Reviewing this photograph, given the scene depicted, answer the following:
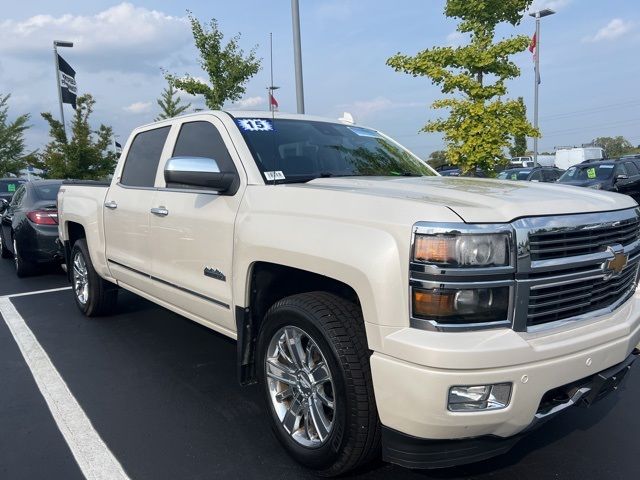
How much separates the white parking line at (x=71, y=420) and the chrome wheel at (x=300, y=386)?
2.93ft

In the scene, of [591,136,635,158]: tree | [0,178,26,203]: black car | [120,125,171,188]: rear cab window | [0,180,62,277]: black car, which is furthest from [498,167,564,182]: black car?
[591,136,635,158]: tree

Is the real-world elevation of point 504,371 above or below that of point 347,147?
below

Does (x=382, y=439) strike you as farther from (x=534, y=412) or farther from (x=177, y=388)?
(x=177, y=388)

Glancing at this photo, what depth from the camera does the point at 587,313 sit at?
2.61 meters

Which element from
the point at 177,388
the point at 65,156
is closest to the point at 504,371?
the point at 177,388

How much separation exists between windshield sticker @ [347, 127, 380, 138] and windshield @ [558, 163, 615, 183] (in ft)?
41.6

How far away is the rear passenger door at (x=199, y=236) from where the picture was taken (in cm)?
341

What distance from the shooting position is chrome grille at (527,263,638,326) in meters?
2.36

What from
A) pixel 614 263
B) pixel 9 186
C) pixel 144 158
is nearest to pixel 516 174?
pixel 9 186

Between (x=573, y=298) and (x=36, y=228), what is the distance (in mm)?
7951

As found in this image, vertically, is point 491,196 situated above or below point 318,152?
below

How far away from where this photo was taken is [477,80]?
384 inches

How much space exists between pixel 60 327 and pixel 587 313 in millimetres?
5091

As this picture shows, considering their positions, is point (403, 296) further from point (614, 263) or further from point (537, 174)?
point (537, 174)
